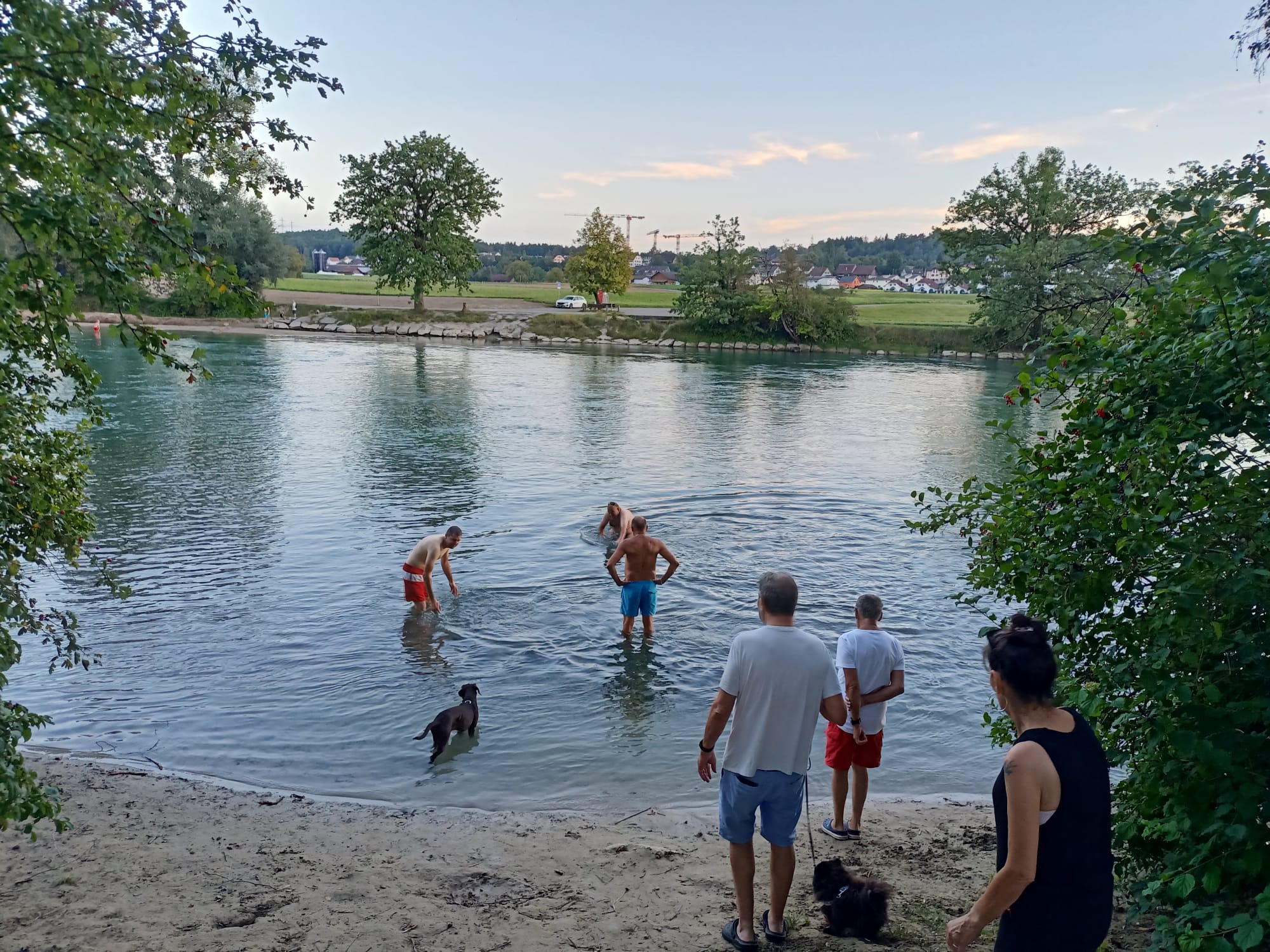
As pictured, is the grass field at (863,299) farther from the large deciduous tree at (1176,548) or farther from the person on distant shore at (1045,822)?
the person on distant shore at (1045,822)

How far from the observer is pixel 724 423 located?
1350 inches

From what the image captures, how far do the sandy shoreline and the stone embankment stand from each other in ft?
→ 212

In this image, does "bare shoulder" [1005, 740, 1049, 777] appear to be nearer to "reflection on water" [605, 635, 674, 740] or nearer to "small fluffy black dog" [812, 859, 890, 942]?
"small fluffy black dog" [812, 859, 890, 942]

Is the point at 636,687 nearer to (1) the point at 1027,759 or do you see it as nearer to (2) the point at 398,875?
(2) the point at 398,875

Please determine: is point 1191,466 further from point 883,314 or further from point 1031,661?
point 883,314

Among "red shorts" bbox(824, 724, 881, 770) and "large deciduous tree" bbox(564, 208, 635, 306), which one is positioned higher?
"large deciduous tree" bbox(564, 208, 635, 306)

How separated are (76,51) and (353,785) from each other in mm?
6737

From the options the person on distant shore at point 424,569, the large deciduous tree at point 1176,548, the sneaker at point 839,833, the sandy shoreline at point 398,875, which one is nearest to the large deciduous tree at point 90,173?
the sandy shoreline at point 398,875

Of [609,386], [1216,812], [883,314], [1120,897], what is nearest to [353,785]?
[1120,897]

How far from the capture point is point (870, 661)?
282 inches

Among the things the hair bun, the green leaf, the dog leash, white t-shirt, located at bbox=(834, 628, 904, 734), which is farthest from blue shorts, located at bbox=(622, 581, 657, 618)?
the green leaf

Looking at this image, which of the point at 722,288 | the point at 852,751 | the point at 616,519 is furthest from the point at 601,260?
the point at 852,751

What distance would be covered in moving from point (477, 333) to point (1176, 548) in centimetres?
7135

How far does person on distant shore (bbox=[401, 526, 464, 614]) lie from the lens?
13250 millimetres
